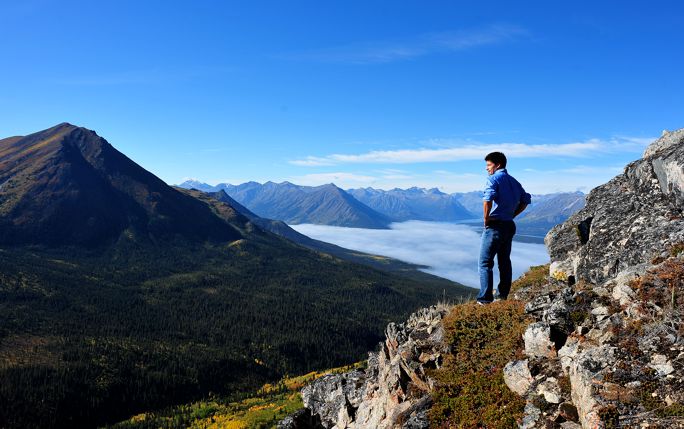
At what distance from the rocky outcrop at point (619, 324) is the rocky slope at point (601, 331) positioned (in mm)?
30

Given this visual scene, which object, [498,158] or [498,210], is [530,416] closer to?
[498,210]

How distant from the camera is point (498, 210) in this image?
15.5m

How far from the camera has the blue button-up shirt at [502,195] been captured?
1538cm

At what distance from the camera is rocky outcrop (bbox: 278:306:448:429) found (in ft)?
51.5

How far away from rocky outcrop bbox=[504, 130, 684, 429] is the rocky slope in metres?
0.03

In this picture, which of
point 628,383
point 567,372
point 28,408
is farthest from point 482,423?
point 28,408

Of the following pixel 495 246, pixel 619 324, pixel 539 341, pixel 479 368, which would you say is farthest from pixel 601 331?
pixel 495 246

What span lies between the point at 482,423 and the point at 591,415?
3248mm

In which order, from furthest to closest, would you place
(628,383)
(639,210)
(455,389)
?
(639,210), (455,389), (628,383)

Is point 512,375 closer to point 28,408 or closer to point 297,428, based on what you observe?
point 297,428

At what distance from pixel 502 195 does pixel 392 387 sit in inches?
362

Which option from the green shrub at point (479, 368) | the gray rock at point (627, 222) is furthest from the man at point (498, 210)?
the gray rock at point (627, 222)

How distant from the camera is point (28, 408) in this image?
136250 mm

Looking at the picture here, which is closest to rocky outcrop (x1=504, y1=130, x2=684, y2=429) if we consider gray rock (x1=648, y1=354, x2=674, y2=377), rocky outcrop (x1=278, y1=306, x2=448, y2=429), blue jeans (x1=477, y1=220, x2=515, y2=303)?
gray rock (x1=648, y1=354, x2=674, y2=377)
